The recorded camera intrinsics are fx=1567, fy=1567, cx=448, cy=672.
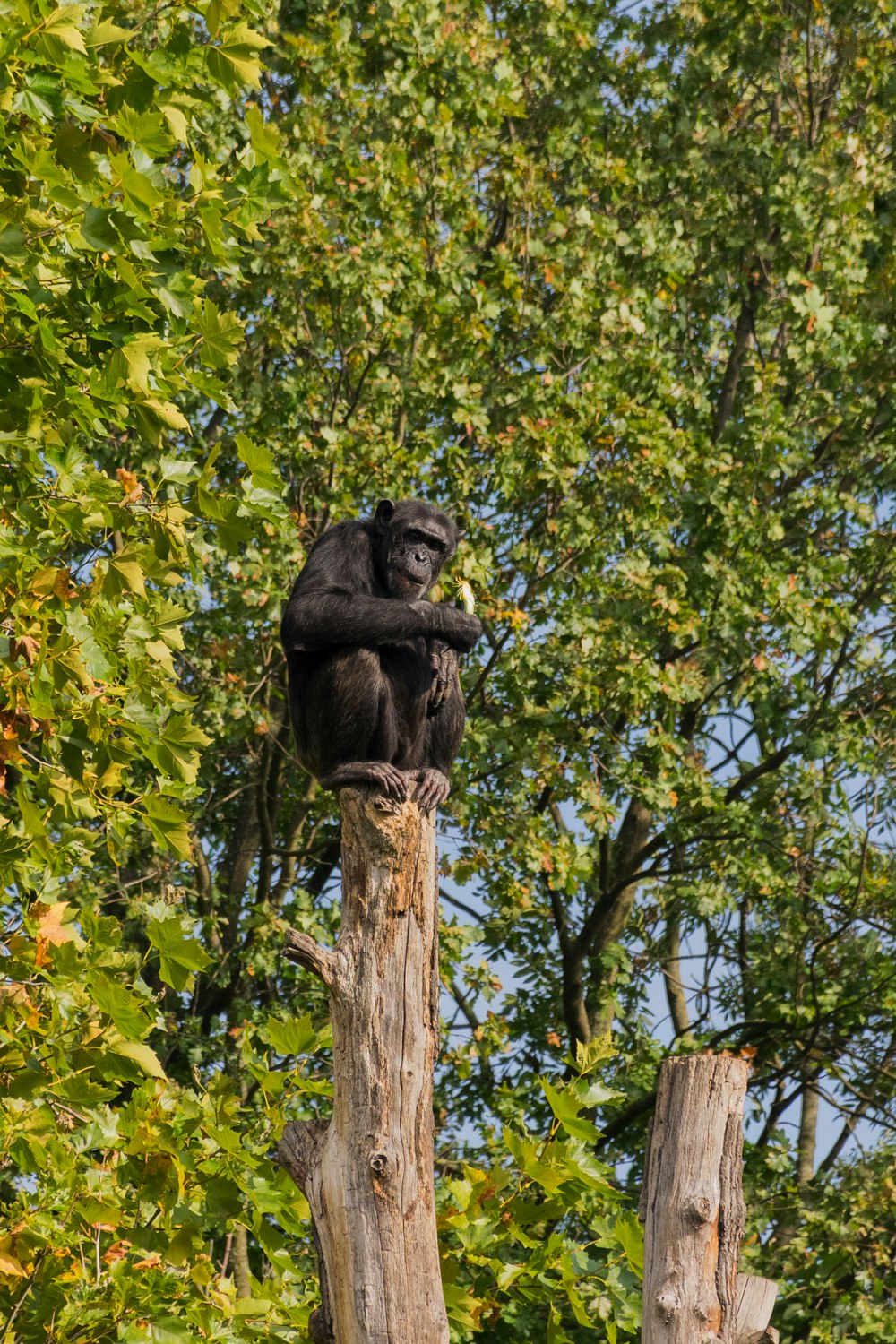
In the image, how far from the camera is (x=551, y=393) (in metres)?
13.4

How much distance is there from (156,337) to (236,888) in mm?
9515

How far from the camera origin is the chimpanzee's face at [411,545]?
7410 millimetres

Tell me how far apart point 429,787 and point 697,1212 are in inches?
82.1

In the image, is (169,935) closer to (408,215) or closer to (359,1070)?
(359,1070)

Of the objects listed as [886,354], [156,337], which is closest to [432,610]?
[156,337]

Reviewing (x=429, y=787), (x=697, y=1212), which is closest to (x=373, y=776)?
(x=429, y=787)

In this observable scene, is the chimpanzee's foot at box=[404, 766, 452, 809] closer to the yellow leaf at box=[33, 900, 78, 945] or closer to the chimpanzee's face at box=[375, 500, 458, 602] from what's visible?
the chimpanzee's face at box=[375, 500, 458, 602]

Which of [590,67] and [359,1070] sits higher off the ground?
[590,67]

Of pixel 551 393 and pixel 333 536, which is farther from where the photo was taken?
pixel 551 393

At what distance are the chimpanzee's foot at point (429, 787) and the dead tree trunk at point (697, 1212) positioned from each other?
157 centimetres

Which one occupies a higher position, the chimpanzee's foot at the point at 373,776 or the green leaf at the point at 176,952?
the chimpanzee's foot at the point at 373,776

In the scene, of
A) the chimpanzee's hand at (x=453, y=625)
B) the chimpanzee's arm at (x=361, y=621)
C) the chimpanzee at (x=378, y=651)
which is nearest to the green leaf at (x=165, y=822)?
the chimpanzee at (x=378, y=651)

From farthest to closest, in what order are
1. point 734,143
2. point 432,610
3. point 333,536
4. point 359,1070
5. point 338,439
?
point 734,143, point 338,439, point 333,536, point 432,610, point 359,1070

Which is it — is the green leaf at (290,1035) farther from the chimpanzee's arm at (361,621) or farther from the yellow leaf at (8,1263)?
the chimpanzee's arm at (361,621)
